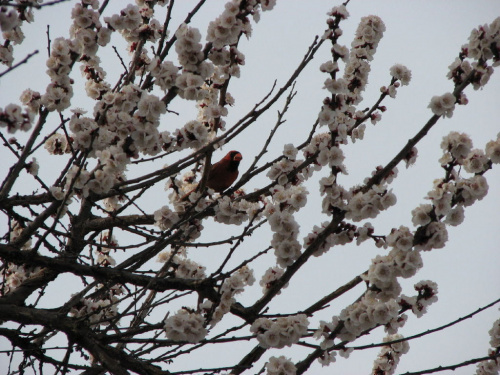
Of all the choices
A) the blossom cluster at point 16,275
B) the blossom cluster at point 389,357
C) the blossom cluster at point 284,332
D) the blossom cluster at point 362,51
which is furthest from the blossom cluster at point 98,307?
the blossom cluster at point 362,51

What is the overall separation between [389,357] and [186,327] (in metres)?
1.80

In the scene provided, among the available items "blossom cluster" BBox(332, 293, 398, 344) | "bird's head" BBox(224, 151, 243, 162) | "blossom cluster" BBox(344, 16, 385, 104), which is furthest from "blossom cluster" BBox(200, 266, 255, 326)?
"bird's head" BBox(224, 151, 243, 162)

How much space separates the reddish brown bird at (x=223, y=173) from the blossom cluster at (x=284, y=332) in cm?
482

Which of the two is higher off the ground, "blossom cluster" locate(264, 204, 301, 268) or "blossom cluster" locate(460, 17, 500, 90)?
"blossom cluster" locate(460, 17, 500, 90)

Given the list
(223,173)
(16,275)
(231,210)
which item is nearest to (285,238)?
(231,210)

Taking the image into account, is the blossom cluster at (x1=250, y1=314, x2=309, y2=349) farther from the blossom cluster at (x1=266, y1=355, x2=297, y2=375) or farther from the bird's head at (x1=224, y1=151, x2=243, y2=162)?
the bird's head at (x1=224, y1=151, x2=243, y2=162)

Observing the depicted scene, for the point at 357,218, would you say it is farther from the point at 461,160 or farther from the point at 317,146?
the point at 317,146

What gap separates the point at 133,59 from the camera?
4613mm

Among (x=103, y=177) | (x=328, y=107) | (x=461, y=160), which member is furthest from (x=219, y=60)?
(x=461, y=160)

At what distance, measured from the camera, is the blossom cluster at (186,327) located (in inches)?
121

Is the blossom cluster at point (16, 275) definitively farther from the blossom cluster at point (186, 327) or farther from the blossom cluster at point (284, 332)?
the blossom cluster at point (284, 332)

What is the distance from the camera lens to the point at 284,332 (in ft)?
10.1

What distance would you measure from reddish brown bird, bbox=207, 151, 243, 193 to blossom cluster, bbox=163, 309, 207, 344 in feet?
15.7

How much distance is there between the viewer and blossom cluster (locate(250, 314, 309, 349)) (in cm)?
309
